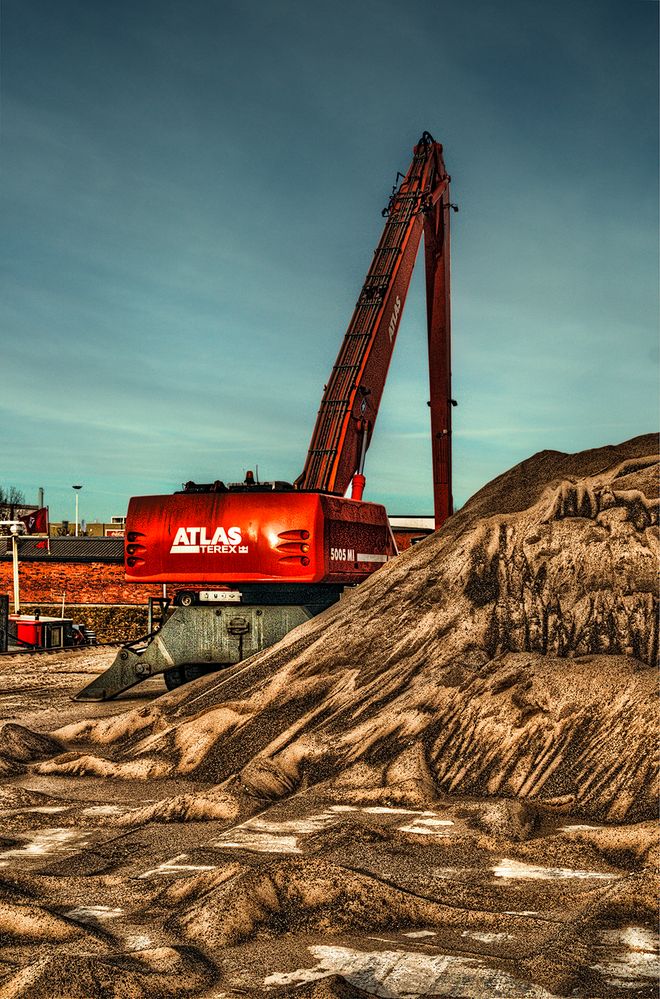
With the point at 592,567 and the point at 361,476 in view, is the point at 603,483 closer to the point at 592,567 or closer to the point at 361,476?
the point at 592,567

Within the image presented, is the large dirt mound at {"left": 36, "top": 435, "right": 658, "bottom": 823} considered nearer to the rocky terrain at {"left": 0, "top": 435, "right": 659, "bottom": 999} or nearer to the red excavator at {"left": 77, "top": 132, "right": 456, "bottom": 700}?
the rocky terrain at {"left": 0, "top": 435, "right": 659, "bottom": 999}

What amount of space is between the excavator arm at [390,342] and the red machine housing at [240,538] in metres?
0.88

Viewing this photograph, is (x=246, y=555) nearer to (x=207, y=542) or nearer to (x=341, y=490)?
(x=207, y=542)

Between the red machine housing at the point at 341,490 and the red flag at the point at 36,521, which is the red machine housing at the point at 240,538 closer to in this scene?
the red machine housing at the point at 341,490

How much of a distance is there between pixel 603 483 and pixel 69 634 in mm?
15422

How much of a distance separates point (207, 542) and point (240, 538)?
41cm

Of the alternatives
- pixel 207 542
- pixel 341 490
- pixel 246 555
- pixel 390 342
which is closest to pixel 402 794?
pixel 246 555

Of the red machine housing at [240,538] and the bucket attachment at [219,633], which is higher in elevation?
the red machine housing at [240,538]

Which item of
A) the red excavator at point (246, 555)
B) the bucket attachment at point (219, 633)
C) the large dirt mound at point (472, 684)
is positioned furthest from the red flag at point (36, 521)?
the large dirt mound at point (472, 684)

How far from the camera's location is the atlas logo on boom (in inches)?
438

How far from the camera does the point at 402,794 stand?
704 centimetres

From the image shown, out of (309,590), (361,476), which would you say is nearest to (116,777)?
(309,590)

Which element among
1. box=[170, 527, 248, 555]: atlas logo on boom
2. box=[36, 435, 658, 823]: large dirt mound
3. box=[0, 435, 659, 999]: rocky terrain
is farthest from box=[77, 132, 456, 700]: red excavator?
box=[36, 435, 658, 823]: large dirt mound

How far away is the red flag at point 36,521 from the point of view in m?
26.9
